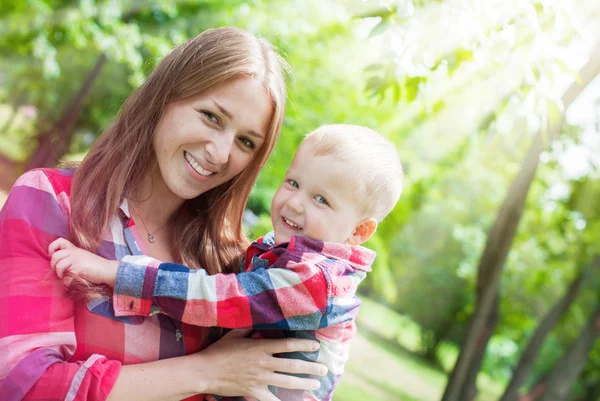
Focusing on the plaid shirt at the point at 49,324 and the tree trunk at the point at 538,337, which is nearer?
the plaid shirt at the point at 49,324

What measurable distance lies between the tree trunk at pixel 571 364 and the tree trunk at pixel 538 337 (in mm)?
499

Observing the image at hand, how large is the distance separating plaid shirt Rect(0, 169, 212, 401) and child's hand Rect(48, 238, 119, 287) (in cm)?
4

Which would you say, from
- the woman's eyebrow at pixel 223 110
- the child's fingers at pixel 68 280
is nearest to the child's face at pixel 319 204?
the woman's eyebrow at pixel 223 110

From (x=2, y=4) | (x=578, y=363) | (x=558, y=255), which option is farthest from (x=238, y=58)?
(x=558, y=255)

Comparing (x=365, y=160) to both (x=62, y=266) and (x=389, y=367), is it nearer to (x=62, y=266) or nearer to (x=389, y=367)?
(x=62, y=266)

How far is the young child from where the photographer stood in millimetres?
1779

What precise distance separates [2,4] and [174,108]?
11.4 m

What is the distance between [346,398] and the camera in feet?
36.6

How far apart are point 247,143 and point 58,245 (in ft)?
2.35

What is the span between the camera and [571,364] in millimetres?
11117

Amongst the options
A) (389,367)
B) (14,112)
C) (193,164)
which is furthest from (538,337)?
(14,112)

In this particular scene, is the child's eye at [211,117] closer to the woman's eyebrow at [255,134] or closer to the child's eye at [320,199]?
the woman's eyebrow at [255,134]

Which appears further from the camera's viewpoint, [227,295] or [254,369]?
[254,369]

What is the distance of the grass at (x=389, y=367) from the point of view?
14.2 meters
